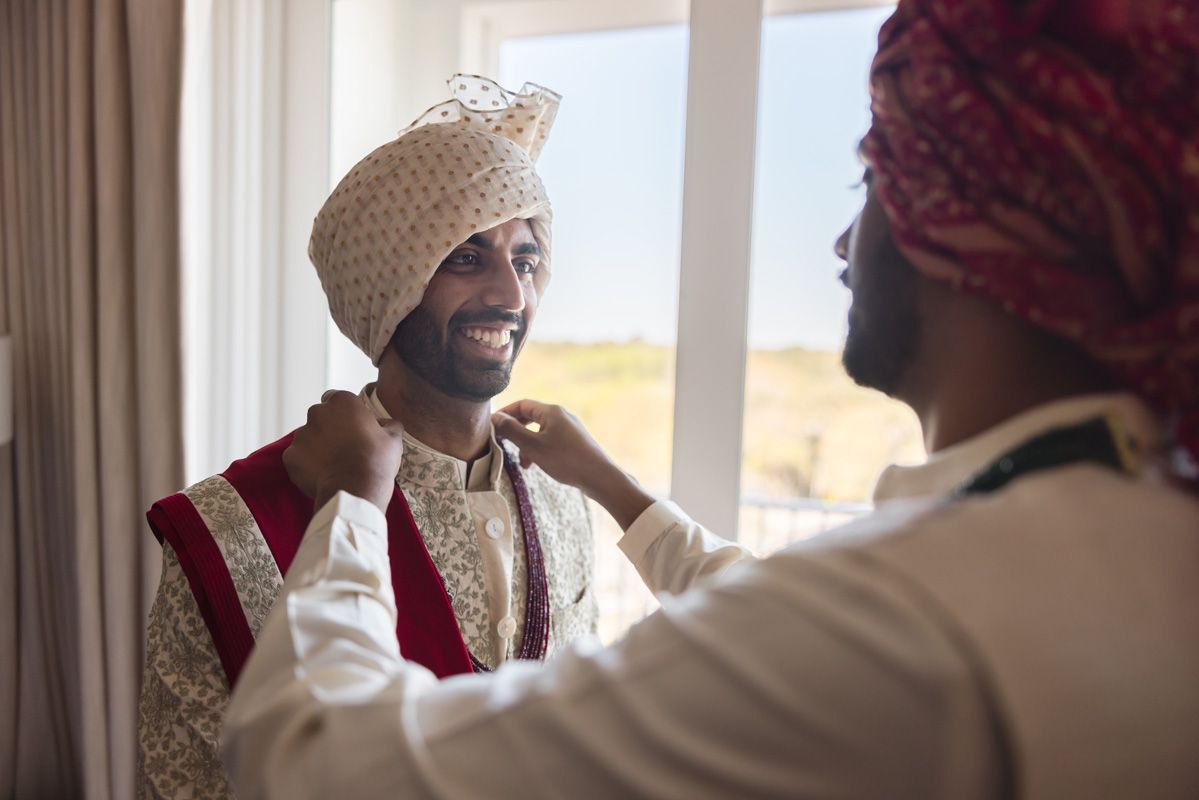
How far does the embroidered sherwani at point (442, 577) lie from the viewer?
108 cm

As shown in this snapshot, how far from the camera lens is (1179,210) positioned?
611 mm

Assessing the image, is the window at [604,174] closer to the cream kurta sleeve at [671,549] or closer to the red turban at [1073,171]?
the cream kurta sleeve at [671,549]

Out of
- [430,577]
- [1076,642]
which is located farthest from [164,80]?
[1076,642]

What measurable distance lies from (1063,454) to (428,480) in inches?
38.4

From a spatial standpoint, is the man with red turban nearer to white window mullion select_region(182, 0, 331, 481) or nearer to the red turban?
the red turban

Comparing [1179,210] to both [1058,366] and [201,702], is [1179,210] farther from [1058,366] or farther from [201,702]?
[201,702]

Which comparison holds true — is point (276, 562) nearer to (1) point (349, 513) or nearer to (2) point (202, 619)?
(2) point (202, 619)

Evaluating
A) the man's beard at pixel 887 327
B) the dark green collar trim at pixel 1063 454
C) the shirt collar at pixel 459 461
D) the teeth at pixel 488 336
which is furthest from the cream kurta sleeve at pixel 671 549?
the dark green collar trim at pixel 1063 454

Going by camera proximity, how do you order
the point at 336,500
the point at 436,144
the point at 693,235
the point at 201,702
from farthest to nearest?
the point at 693,235, the point at 436,144, the point at 201,702, the point at 336,500

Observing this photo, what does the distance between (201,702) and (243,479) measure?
1.07ft

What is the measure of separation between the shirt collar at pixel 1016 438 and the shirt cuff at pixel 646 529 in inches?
20.9

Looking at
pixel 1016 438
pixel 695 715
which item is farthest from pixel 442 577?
pixel 1016 438

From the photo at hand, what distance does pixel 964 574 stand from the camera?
1.78ft

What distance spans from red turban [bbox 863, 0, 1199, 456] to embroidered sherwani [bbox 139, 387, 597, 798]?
2.84 feet
